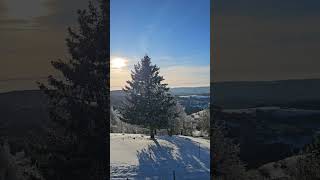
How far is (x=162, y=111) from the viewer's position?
471cm

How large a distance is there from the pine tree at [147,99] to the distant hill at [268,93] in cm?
54

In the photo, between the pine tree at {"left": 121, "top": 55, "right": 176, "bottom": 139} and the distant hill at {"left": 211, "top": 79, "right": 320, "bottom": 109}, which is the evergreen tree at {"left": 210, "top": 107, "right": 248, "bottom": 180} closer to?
the distant hill at {"left": 211, "top": 79, "right": 320, "bottom": 109}

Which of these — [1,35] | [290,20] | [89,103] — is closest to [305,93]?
[290,20]

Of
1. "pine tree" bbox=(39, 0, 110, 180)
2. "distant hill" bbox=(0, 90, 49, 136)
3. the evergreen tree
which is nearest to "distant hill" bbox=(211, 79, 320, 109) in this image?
the evergreen tree

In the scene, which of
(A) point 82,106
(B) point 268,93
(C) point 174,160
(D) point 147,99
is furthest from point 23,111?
(B) point 268,93

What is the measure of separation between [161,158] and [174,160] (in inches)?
5.4

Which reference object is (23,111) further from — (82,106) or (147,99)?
(147,99)

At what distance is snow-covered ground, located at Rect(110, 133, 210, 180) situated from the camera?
15.5 ft

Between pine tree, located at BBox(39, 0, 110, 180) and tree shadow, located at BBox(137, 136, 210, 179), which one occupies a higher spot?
pine tree, located at BBox(39, 0, 110, 180)

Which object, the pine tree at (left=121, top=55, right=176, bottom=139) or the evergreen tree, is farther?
the evergreen tree

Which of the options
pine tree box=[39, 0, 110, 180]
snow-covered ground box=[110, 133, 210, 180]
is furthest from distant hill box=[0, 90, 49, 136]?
snow-covered ground box=[110, 133, 210, 180]

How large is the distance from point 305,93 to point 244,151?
89 cm

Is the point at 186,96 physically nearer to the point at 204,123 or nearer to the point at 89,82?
the point at 204,123

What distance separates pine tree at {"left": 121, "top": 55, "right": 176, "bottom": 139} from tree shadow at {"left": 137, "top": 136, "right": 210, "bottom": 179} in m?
0.17
